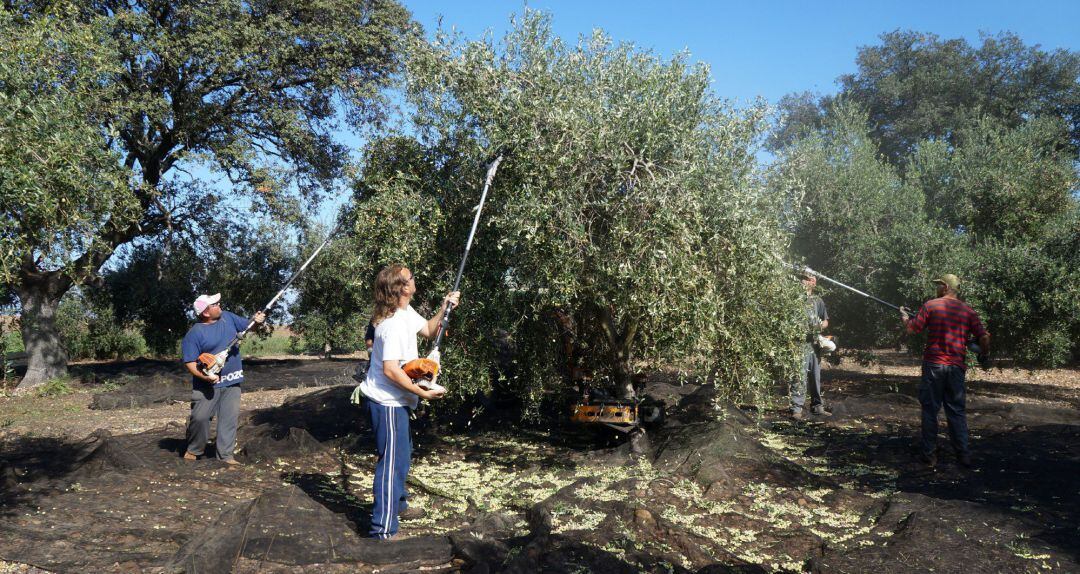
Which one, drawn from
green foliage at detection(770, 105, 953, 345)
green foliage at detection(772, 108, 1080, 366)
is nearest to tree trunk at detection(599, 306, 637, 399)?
green foliage at detection(772, 108, 1080, 366)

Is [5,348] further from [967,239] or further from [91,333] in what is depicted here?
[967,239]

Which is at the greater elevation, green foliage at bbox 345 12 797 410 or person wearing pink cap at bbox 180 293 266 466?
green foliage at bbox 345 12 797 410

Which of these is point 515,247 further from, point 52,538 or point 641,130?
point 52,538

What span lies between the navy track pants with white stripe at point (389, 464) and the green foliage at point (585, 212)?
6.10 ft

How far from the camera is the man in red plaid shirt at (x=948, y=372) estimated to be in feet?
24.7

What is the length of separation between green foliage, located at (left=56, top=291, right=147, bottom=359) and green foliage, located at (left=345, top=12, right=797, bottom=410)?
17496 mm

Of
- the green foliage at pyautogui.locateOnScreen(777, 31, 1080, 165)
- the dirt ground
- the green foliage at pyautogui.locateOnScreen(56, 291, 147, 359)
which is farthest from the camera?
the green foliage at pyautogui.locateOnScreen(777, 31, 1080, 165)

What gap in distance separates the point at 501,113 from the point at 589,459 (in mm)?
3786

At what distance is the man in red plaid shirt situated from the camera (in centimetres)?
752

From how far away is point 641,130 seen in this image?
6641 mm

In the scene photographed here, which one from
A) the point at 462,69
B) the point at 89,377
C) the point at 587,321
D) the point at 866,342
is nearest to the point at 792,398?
the point at 587,321

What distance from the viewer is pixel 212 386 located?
295 inches

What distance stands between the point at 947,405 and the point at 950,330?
810mm

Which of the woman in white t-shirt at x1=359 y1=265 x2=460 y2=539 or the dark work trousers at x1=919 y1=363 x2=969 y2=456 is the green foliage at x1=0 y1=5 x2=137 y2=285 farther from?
the dark work trousers at x1=919 y1=363 x2=969 y2=456
